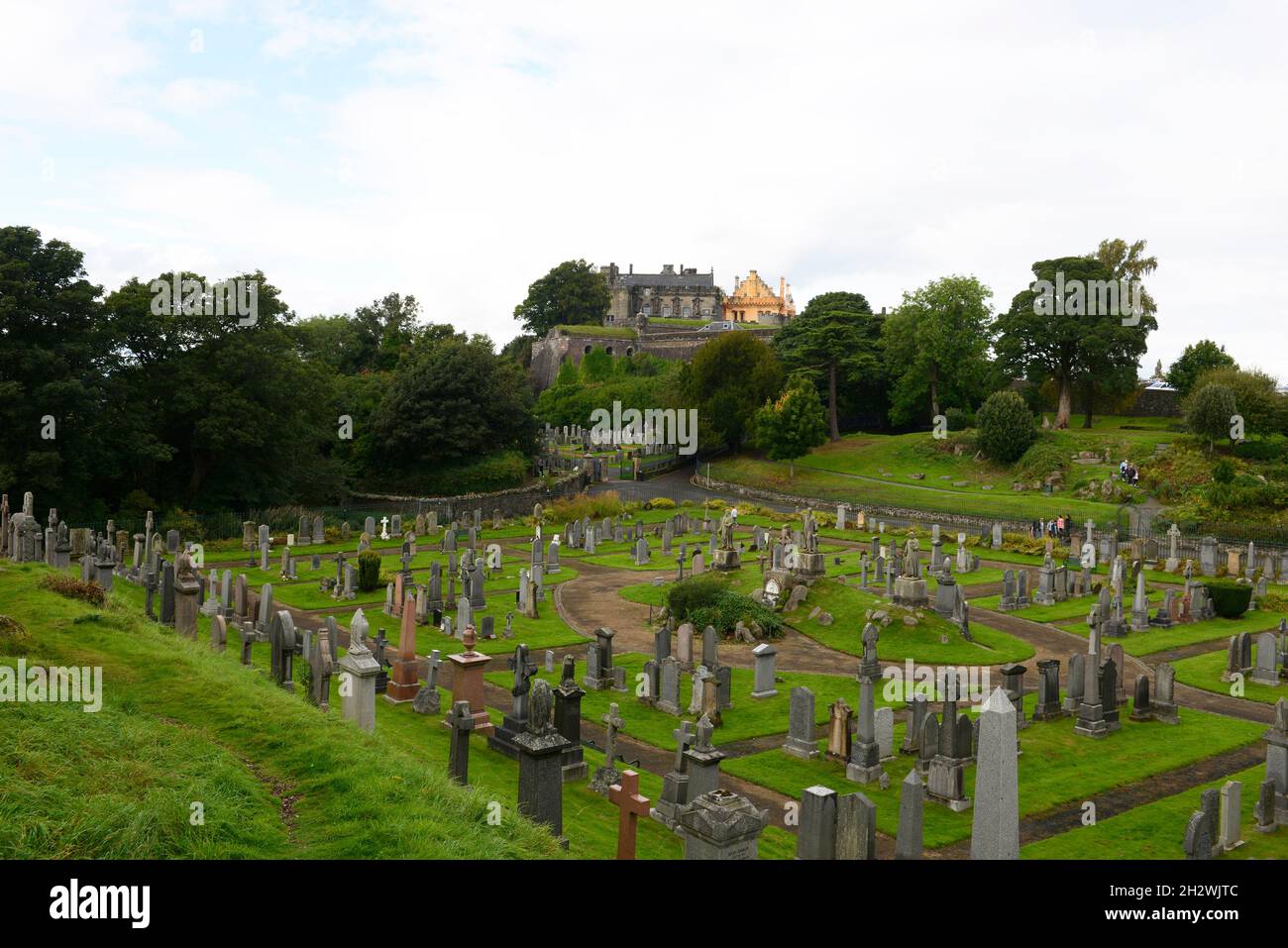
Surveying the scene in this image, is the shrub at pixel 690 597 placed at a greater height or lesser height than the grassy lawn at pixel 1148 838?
greater

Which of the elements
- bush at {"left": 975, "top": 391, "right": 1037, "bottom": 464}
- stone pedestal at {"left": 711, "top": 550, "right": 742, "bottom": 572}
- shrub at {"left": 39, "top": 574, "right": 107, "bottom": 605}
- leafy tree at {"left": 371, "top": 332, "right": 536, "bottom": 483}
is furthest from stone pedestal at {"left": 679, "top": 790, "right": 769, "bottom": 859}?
bush at {"left": 975, "top": 391, "right": 1037, "bottom": 464}

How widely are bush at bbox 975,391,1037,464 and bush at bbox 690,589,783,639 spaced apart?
36471 millimetres

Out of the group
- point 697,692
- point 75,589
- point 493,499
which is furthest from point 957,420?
point 75,589

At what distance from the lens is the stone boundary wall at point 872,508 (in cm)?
4228

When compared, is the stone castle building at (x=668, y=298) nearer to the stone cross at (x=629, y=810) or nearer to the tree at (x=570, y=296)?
the tree at (x=570, y=296)

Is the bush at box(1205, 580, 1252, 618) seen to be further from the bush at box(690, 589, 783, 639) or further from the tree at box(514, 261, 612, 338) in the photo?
the tree at box(514, 261, 612, 338)

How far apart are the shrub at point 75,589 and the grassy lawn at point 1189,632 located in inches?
848

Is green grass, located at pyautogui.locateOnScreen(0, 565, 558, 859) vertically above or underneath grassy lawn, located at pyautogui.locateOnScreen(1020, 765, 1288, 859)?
above

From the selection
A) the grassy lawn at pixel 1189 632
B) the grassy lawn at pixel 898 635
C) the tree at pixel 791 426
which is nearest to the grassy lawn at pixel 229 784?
the grassy lawn at pixel 898 635

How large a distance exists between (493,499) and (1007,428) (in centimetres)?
2924

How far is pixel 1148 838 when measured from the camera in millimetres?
11547

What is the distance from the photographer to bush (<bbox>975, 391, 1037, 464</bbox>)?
176 ft
